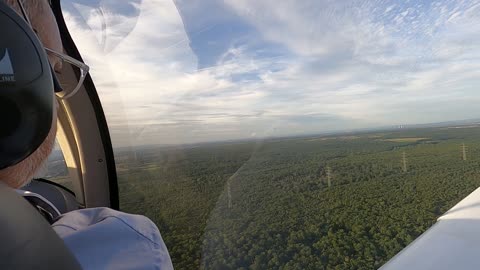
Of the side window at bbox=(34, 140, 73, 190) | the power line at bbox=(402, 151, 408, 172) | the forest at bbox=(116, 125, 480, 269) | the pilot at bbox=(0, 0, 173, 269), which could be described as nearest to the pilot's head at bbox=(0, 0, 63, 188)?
the pilot at bbox=(0, 0, 173, 269)

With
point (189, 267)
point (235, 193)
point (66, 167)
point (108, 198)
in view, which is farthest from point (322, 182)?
point (66, 167)

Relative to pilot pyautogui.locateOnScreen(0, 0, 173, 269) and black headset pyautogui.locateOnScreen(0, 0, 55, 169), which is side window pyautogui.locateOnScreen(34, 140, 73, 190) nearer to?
pilot pyautogui.locateOnScreen(0, 0, 173, 269)

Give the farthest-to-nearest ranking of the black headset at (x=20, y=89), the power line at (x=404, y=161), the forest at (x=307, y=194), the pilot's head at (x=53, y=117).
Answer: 1. the power line at (x=404, y=161)
2. the forest at (x=307, y=194)
3. the pilot's head at (x=53, y=117)
4. the black headset at (x=20, y=89)

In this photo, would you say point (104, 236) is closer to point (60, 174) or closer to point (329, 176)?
point (329, 176)

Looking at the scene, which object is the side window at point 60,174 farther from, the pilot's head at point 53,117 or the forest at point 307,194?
the pilot's head at point 53,117

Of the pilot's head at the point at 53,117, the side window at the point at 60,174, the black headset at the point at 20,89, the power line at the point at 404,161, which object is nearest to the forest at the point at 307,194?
the power line at the point at 404,161

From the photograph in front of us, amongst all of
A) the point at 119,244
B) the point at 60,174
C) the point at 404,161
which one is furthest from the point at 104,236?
the point at 60,174

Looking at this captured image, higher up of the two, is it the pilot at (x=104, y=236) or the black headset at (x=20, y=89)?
the black headset at (x=20, y=89)

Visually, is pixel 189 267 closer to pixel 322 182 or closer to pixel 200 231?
pixel 200 231
